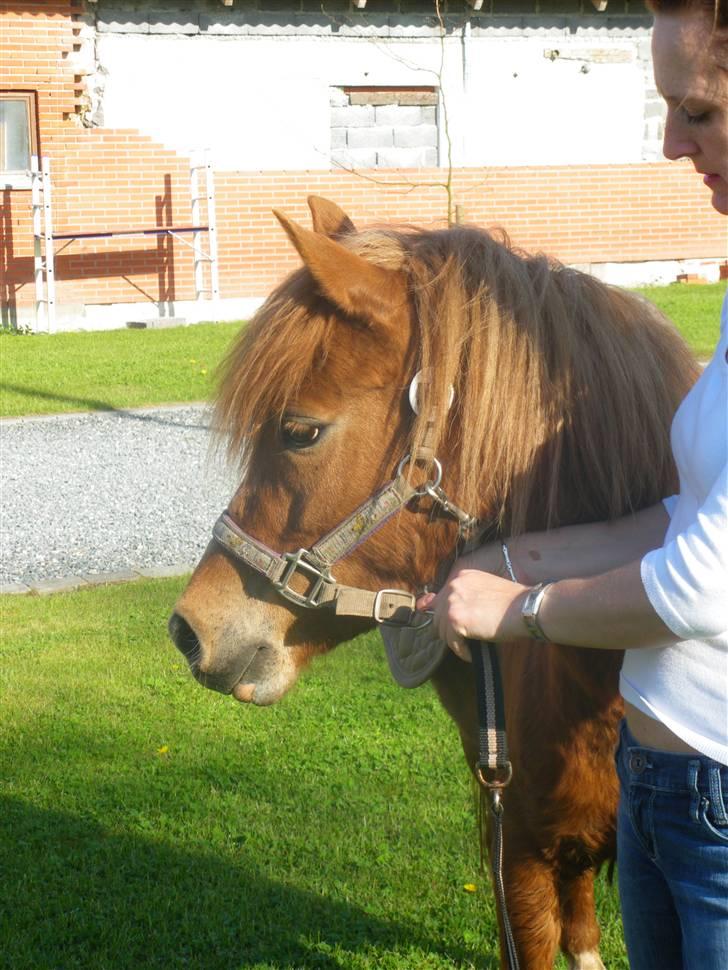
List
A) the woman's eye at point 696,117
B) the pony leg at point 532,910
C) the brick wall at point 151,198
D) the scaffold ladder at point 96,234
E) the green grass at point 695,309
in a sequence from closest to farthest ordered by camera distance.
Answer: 1. the woman's eye at point 696,117
2. the pony leg at point 532,910
3. the green grass at point 695,309
4. the scaffold ladder at point 96,234
5. the brick wall at point 151,198

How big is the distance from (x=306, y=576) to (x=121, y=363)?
1109 cm

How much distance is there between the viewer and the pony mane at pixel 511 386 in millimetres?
2010

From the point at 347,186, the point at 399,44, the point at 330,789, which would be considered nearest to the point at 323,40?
the point at 399,44

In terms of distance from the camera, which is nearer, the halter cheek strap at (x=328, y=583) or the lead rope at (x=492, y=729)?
the lead rope at (x=492, y=729)

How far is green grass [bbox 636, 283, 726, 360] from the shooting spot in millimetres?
12344

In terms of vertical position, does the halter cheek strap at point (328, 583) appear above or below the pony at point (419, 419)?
below

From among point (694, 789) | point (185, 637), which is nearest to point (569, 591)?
point (694, 789)

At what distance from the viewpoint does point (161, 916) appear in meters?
3.50

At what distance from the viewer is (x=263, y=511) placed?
2.13m

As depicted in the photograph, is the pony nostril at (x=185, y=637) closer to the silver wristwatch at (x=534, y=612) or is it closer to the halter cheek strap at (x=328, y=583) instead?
the halter cheek strap at (x=328, y=583)

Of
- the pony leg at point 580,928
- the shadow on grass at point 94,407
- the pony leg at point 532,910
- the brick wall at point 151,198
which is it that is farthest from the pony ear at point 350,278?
the brick wall at point 151,198

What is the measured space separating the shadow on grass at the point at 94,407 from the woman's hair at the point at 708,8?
859cm

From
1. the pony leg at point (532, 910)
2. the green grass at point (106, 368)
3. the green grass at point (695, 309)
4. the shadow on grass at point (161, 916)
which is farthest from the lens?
the green grass at point (695, 309)

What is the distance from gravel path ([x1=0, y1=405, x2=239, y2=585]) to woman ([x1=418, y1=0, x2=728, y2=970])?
4.09 m
